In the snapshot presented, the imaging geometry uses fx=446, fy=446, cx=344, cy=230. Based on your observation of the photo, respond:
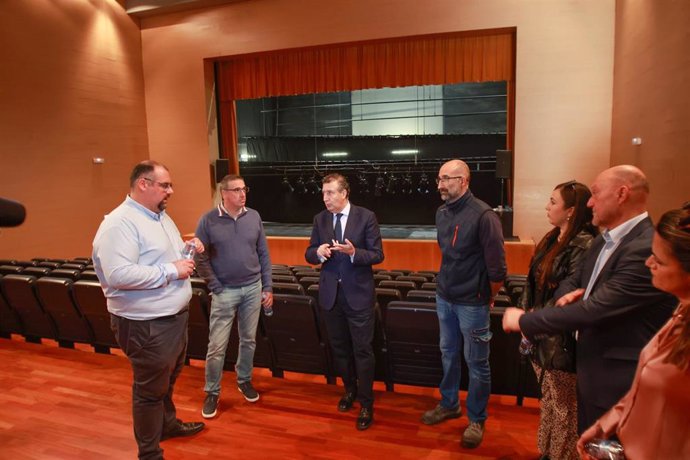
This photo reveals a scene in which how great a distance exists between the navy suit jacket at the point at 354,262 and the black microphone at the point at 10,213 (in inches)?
71.5

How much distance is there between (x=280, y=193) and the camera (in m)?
12.7

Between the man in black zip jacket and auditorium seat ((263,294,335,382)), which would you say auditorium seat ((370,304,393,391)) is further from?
the man in black zip jacket

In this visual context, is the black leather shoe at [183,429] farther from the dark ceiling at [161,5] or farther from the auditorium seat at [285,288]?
the dark ceiling at [161,5]

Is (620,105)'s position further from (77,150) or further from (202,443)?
(77,150)

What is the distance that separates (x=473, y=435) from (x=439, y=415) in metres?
0.28

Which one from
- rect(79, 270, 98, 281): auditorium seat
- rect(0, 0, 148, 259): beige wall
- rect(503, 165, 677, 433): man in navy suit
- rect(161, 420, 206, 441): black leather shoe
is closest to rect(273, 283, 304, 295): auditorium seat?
rect(161, 420, 206, 441): black leather shoe

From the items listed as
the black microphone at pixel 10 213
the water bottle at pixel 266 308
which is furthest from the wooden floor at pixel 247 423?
the black microphone at pixel 10 213

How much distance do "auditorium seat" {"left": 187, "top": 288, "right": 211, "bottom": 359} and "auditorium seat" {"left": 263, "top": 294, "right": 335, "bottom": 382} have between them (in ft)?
1.55

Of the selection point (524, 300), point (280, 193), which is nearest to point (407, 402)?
point (524, 300)

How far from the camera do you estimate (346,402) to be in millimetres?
2840

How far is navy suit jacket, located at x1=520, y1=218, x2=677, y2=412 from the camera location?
1.52 metres

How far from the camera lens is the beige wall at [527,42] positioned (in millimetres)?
7383

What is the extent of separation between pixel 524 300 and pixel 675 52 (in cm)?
450

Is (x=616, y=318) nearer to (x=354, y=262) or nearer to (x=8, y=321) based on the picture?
(x=354, y=262)
